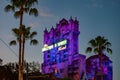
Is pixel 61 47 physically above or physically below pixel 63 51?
above

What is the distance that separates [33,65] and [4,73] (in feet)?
119

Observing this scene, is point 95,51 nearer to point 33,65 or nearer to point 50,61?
point 33,65

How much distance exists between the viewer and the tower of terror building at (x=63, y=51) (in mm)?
135600

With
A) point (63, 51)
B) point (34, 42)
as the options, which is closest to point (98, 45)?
point (34, 42)

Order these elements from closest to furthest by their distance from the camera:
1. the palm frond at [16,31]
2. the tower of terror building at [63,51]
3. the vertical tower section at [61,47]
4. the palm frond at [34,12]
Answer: the palm frond at [34,12] → the palm frond at [16,31] → the tower of terror building at [63,51] → the vertical tower section at [61,47]

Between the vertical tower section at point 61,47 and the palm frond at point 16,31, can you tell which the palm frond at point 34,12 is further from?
the vertical tower section at point 61,47

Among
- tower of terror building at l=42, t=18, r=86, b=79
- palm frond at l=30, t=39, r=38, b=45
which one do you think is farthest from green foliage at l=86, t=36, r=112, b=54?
tower of terror building at l=42, t=18, r=86, b=79

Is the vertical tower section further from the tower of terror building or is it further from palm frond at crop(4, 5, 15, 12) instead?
palm frond at crop(4, 5, 15, 12)

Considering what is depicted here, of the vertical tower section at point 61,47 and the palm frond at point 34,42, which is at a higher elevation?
the vertical tower section at point 61,47

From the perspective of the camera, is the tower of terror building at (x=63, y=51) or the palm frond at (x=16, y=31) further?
the tower of terror building at (x=63, y=51)

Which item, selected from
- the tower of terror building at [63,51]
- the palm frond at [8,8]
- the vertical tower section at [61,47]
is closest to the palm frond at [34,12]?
the palm frond at [8,8]

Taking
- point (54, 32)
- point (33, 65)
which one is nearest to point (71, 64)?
point (54, 32)

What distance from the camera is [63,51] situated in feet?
477

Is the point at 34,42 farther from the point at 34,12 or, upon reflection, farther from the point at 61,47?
the point at 61,47
